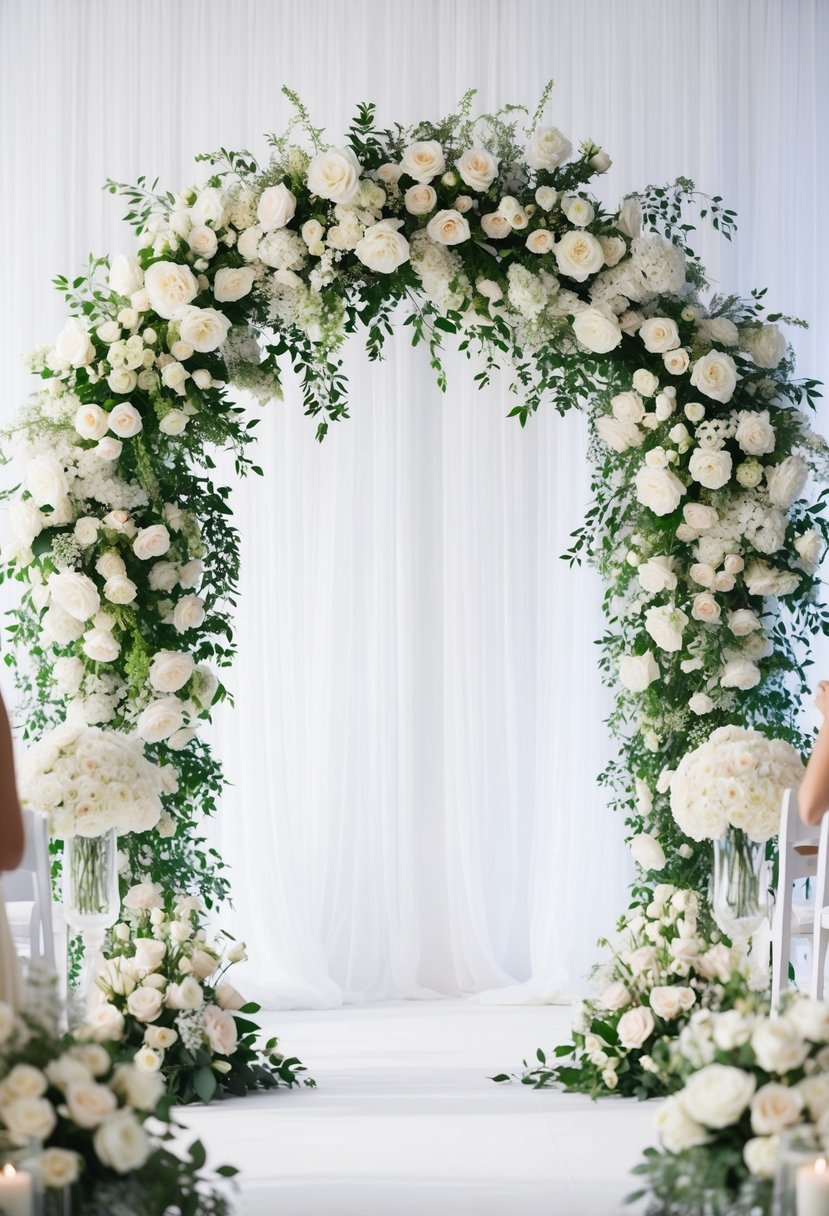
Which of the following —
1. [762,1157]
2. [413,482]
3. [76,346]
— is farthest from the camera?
[413,482]

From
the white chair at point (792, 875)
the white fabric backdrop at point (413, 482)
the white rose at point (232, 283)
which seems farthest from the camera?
the white fabric backdrop at point (413, 482)

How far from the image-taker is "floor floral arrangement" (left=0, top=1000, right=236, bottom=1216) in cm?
215

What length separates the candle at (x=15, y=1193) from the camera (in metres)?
2.04

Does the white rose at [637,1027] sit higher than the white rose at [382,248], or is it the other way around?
the white rose at [382,248]

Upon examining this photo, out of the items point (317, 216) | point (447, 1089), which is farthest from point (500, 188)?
point (447, 1089)

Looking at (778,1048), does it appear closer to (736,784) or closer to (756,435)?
(736,784)

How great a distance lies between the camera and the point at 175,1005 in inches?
169

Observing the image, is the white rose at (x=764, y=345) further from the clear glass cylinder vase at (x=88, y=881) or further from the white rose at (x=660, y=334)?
the clear glass cylinder vase at (x=88, y=881)

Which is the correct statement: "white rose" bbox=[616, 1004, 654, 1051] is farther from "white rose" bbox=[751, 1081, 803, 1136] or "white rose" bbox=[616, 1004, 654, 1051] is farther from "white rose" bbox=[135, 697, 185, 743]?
"white rose" bbox=[751, 1081, 803, 1136]

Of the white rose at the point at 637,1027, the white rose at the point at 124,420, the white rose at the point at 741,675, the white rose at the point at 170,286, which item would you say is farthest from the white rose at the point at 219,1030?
the white rose at the point at 170,286

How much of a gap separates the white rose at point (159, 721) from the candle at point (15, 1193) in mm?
2469

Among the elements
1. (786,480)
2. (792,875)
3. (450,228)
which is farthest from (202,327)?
(792,875)

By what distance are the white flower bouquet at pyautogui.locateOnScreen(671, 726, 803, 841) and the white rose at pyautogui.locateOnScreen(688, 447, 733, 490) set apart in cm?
77

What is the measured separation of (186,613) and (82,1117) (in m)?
2.52
